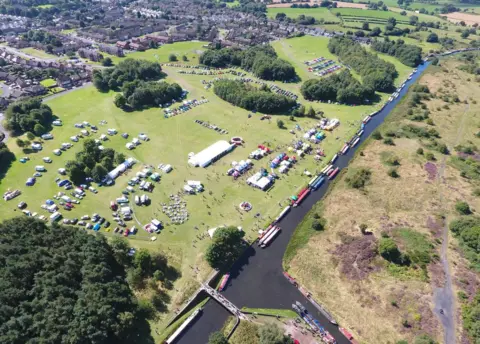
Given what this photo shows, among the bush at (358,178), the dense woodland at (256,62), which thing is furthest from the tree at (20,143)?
the bush at (358,178)

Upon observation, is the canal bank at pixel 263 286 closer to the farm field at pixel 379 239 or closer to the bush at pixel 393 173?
the farm field at pixel 379 239

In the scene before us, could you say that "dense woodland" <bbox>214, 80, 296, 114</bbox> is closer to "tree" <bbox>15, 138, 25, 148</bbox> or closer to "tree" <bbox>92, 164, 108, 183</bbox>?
"tree" <bbox>92, 164, 108, 183</bbox>

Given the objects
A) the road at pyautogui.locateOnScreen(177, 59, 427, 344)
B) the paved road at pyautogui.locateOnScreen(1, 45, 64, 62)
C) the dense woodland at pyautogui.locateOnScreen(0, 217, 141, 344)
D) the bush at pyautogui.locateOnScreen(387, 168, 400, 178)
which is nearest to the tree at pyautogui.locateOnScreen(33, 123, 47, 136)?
the dense woodland at pyautogui.locateOnScreen(0, 217, 141, 344)

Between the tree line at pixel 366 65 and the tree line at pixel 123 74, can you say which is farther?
the tree line at pixel 366 65

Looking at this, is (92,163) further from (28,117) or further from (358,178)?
(358,178)

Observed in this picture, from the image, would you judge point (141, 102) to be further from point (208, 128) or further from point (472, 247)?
point (472, 247)

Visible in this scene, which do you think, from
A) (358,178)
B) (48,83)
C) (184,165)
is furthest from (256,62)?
A: (48,83)
